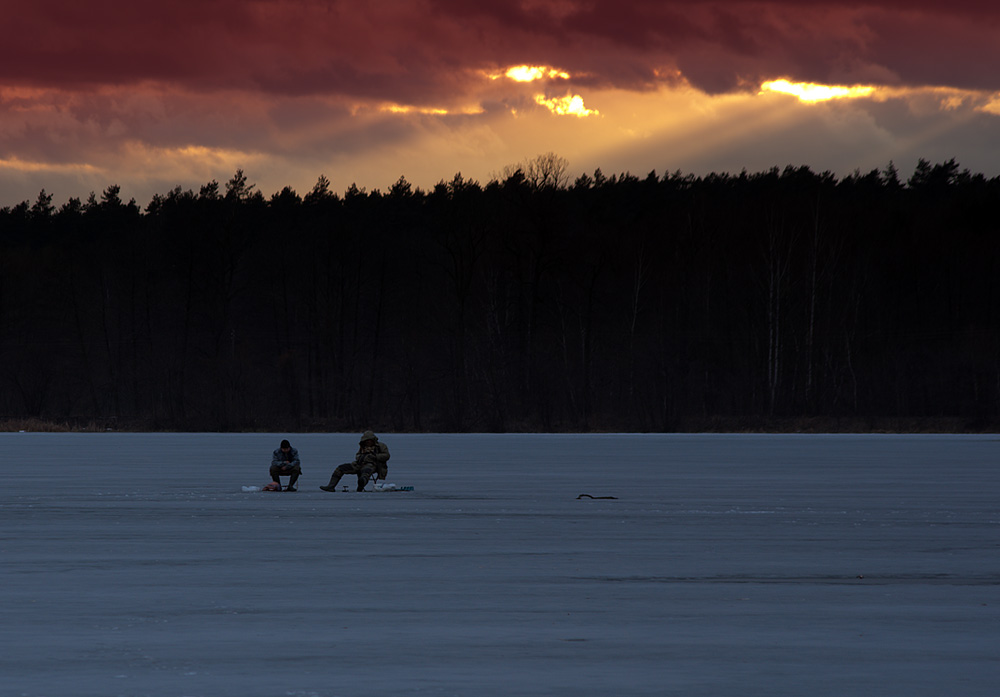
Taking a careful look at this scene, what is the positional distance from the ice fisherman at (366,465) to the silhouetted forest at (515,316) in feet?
161

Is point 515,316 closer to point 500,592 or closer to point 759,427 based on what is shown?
point 759,427

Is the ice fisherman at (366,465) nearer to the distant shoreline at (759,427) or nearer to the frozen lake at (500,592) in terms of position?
the frozen lake at (500,592)

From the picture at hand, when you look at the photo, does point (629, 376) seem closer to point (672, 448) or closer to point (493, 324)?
point (493, 324)

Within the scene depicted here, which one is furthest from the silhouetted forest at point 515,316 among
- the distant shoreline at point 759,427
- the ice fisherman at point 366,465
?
the ice fisherman at point 366,465

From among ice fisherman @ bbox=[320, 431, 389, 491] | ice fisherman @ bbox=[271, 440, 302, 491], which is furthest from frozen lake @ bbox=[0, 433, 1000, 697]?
ice fisherman @ bbox=[320, 431, 389, 491]

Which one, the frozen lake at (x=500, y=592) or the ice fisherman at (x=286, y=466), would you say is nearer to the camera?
the frozen lake at (x=500, y=592)

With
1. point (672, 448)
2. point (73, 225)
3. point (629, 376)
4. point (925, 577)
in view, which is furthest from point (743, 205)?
point (925, 577)

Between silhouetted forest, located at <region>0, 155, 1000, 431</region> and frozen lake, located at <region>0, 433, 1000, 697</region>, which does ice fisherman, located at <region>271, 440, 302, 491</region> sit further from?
silhouetted forest, located at <region>0, 155, 1000, 431</region>

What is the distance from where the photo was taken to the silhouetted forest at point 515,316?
258 feet

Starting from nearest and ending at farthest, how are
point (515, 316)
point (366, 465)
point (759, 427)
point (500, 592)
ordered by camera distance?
point (500, 592) → point (366, 465) → point (759, 427) → point (515, 316)

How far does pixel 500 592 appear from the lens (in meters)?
11.2

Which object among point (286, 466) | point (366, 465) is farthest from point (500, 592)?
point (286, 466)

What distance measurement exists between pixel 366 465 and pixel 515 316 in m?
59.9

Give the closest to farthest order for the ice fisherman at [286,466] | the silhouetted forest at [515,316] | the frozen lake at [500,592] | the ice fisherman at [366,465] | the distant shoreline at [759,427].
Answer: the frozen lake at [500,592] → the ice fisherman at [286,466] → the ice fisherman at [366,465] → the distant shoreline at [759,427] → the silhouetted forest at [515,316]
